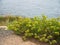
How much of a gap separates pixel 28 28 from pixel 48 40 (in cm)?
60

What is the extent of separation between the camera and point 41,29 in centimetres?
512

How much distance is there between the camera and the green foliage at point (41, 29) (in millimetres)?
4997

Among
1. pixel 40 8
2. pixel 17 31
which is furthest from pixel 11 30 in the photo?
pixel 40 8

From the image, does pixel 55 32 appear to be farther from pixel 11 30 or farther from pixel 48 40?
pixel 11 30

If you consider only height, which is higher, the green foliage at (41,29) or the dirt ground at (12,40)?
the green foliage at (41,29)

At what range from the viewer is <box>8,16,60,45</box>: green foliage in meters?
5.00

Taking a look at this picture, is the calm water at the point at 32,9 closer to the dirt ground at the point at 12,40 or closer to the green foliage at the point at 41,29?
the green foliage at the point at 41,29

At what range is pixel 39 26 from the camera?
5.21m

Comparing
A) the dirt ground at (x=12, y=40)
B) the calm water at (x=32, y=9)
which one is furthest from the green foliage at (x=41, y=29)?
the calm water at (x=32, y=9)

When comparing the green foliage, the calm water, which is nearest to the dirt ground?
the green foliage

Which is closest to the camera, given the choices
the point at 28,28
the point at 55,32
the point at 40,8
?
the point at 55,32

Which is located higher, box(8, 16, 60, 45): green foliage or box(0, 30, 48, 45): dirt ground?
box(8, 16, 60, 45): green foliage

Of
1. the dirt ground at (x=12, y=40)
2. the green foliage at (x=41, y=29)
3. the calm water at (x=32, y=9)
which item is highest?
the green foliage at (x=41, y=29)

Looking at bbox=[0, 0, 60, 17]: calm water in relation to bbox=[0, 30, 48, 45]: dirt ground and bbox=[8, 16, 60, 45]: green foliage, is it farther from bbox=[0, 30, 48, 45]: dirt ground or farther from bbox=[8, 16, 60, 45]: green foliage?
bbox=[0, 30, 48, 45]: dirt ground
